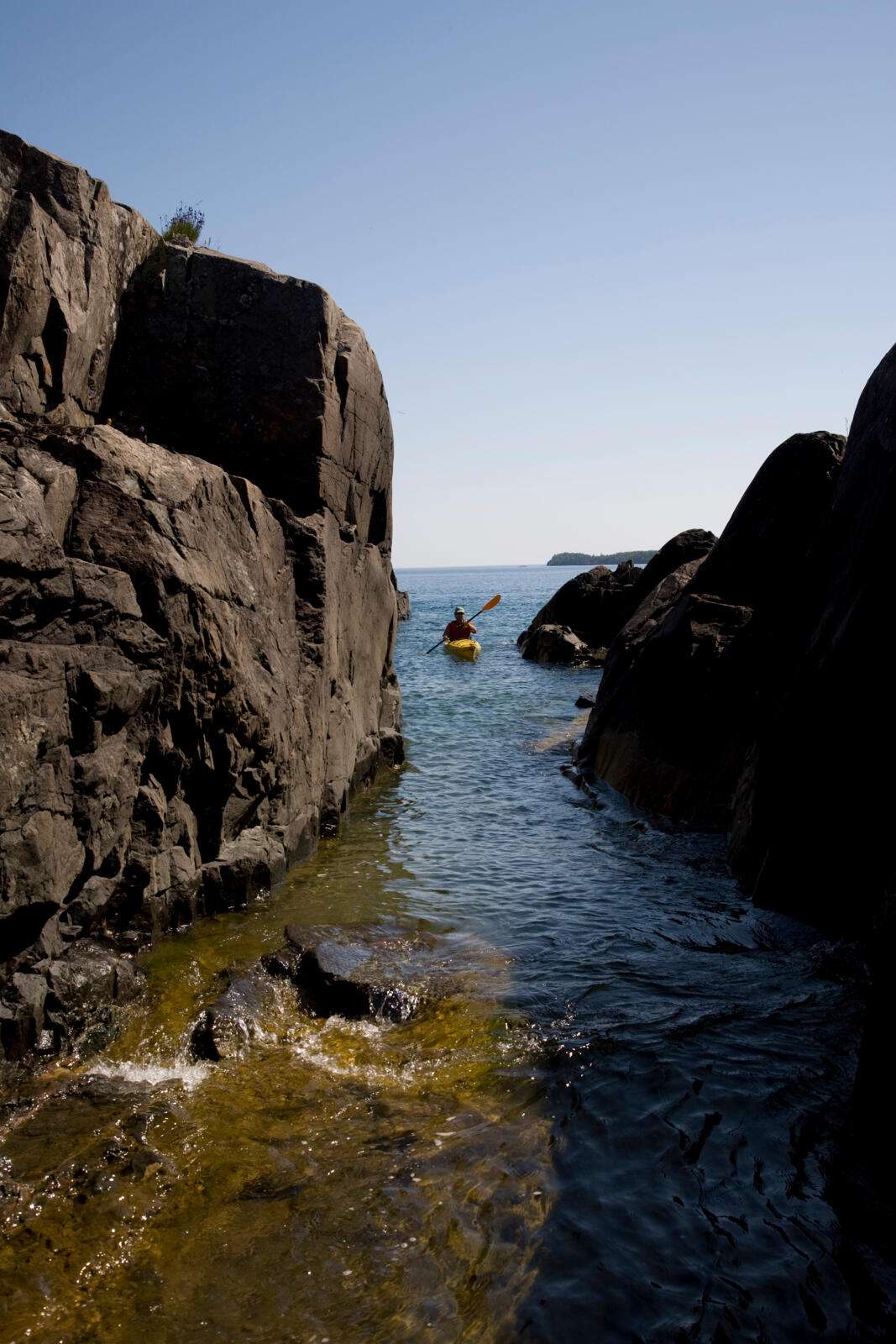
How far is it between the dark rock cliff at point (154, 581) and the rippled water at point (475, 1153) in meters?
0.80

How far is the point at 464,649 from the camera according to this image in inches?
1447

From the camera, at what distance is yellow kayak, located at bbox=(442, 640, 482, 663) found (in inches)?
1436

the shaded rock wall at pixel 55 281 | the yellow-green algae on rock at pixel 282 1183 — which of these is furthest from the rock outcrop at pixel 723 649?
the shaded rock wall at pixel 55 281

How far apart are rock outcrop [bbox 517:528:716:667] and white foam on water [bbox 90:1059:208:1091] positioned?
89.7 ft

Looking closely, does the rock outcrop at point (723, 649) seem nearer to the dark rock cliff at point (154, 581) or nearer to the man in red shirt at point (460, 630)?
the dark rock cliff at point (154, 581)

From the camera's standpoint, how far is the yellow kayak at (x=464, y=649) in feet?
120

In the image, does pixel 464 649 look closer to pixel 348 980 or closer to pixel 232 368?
pixel 232 368

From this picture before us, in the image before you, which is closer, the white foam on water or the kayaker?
the white foam on water

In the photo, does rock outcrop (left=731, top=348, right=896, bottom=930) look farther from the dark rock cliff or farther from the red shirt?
the red shirt

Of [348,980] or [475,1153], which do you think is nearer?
[475,1153]

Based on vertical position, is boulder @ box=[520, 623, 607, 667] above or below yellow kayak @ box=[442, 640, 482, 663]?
above

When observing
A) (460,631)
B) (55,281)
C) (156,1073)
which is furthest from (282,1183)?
(460,631)

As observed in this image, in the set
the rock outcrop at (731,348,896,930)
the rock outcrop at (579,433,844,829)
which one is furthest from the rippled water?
the rock outcrop at (579,433,844,829)

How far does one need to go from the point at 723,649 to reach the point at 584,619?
2656cm
